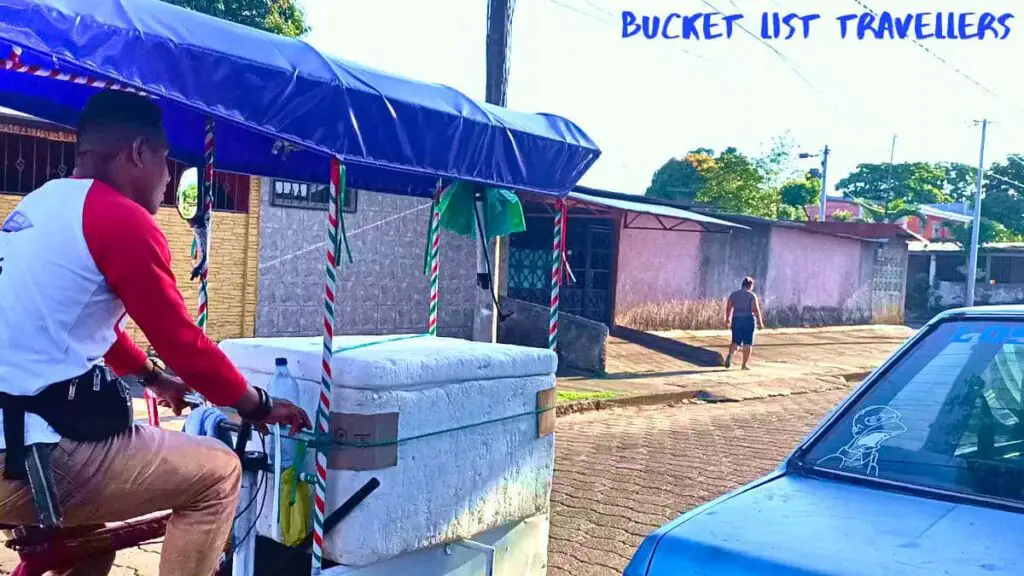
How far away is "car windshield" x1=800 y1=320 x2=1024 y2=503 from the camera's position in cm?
262

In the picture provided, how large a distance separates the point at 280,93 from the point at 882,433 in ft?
7.89

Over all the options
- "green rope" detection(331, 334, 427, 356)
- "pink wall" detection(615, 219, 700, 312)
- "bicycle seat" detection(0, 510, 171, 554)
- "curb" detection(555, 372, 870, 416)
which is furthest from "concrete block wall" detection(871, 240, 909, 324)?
"bicycle seat" detection(0, 510, 171, 554)

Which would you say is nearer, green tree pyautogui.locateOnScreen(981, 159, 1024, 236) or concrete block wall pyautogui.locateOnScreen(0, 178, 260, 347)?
concrete block wall pyautogui.locateOnScreen(0, 178, 260, 347)

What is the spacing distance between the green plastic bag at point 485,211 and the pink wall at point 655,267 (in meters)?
12.7

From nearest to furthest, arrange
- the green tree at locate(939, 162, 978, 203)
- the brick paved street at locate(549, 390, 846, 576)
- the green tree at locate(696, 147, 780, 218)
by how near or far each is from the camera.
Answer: the brick paved street at locate(549, 390, 846, 576)
the green tree at locate(696, 147, 780, 218)
the green tree at locate(939, 162, 978, 203)

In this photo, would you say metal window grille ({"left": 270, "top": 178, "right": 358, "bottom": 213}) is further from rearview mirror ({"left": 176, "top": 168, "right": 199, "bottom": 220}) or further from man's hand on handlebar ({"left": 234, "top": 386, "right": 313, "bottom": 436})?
man's hand on handlebar ({"left": 234, "top": 386, "right": 313, "bottom": 436})

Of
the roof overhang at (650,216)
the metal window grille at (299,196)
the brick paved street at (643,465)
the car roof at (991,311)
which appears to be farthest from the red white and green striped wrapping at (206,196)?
the roof overhang at (650,216)

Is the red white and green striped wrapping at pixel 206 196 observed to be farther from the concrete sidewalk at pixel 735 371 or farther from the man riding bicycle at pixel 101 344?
the concrete sidewalk at pixel 735 371

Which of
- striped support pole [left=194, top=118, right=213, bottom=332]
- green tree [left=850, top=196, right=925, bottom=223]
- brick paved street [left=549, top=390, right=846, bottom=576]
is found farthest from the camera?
green tree [left=850, top=196, right=925, bottom=223]

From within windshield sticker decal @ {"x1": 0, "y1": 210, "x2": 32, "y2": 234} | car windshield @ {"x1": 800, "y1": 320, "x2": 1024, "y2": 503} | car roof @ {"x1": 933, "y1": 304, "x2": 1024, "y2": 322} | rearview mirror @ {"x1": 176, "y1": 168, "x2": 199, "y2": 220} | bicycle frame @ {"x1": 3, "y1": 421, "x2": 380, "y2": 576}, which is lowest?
bicycle frame @ {"x1": 3, "y1": 421, "x2": 380, "y2": 576}

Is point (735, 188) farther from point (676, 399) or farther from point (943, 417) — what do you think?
point (943, 417)

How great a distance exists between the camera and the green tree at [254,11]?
1498 centimetres

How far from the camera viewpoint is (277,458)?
312 centimetres

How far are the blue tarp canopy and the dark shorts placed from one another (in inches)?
409
